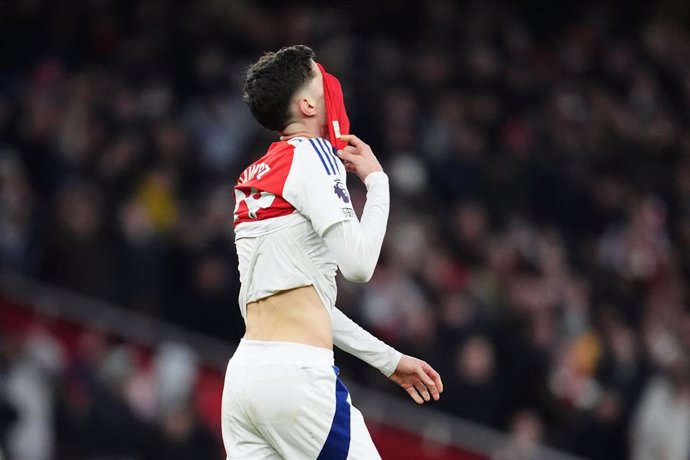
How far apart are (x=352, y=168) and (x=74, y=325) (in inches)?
216

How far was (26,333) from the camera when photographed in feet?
29.9

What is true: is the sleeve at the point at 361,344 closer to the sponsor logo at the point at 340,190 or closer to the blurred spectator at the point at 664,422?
the sponsor logo at the point at 340,190

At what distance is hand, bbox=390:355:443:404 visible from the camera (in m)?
4.31

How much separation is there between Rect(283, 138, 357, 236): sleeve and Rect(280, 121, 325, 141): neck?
5.9 inches

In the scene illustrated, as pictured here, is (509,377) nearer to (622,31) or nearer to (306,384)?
(306,384)

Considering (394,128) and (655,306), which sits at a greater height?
(394,128)

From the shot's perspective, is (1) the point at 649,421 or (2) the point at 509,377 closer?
(2) the point at 509,377

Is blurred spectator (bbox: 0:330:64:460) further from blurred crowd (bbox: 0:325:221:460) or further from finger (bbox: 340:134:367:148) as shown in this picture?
finger (bbox: 340:134:367:148)

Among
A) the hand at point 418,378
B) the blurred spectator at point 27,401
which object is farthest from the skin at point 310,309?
the blurred spectator at point 27,401

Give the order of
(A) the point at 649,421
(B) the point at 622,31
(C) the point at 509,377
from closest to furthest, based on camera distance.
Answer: (C) the point at 509,377 < (A) the point at 649,421 < (B) the point at 622,31

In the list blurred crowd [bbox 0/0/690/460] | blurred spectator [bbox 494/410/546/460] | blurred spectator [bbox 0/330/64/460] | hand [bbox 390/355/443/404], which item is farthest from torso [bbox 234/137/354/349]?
blurred spectator [bbox 494/410/546/460]

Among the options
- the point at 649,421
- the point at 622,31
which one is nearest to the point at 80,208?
the point at 649,421

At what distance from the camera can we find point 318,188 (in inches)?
155

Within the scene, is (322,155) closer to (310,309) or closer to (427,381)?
(310,309)
